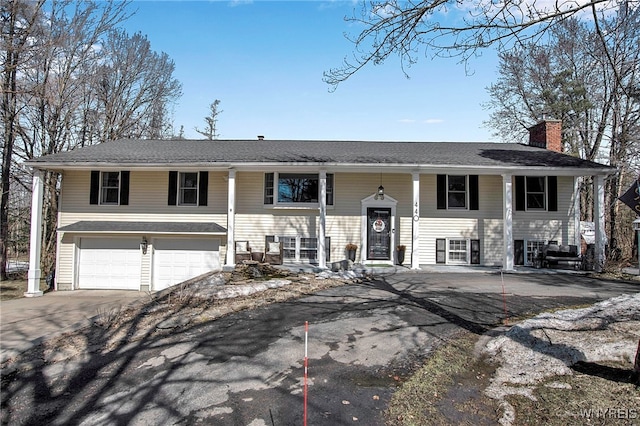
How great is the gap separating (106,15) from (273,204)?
15864 millimetres

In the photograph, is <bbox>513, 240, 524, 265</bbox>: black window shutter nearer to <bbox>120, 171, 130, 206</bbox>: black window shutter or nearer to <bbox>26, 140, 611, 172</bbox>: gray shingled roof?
<bbox>26, 140, 611, 172</bbox>: gray shingled roof

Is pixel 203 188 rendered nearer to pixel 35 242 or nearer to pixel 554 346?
pixel 35 242

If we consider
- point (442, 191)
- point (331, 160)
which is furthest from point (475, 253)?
point (331, 160)

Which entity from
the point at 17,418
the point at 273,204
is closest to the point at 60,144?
the point at 273,204

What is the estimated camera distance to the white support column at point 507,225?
484 inches

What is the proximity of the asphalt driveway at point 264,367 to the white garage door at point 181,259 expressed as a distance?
6367 millimetres

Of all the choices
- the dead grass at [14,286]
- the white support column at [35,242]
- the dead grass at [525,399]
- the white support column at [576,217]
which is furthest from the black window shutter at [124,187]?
the white support column at [576,217]

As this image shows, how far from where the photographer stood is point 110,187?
14.0 m

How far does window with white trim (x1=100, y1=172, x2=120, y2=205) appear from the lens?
13961 mm

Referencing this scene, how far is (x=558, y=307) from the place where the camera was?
7.34 meters

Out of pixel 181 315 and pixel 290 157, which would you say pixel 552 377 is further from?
pixel 290 157

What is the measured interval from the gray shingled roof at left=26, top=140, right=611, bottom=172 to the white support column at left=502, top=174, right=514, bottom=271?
0.68 m

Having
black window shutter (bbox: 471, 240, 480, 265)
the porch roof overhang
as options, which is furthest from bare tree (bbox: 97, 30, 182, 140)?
black window shutter (bbox: 471, 240, 480, 265)

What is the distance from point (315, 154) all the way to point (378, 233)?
3.82 metres
